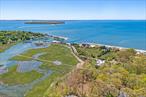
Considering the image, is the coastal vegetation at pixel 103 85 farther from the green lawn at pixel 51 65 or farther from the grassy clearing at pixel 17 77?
the grassy clearing at pixel 17 77

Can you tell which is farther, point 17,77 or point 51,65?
point 51,65

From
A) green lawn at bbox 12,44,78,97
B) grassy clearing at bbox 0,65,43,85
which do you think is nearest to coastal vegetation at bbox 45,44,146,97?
green lawn at bbox 12,44,78,97

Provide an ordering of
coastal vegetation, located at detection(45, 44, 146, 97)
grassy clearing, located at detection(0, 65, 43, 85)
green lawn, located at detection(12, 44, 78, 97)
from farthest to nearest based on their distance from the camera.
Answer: grassy clearing, located at detection(0, 65, 43, 85)
green lawn, located at detection(12, 44, 78, 97)
coastal vegetation, located at detection(45, 44, 146, 97)

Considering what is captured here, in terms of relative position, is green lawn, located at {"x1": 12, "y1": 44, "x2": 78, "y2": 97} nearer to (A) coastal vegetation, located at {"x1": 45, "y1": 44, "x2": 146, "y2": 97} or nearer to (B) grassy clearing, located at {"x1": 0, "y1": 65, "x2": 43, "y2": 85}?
(B) grassy clearing, located at {"x1": 0, "y1": 65, "x2": 43, "y2": 85}

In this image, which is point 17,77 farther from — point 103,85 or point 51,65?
A: point 103,85

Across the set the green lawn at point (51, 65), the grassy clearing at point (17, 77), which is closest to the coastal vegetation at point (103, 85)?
the green lawn at point (51, 65)

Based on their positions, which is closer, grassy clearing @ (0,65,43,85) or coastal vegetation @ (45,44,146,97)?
coastal vegetation @ (45,44,146,97)

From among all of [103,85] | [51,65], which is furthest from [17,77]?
[103,85]

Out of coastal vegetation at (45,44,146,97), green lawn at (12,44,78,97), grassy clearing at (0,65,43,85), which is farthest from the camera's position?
grassy clearing at (0,65,43,85)

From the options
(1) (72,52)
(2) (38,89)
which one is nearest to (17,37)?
(1) (72,52)
